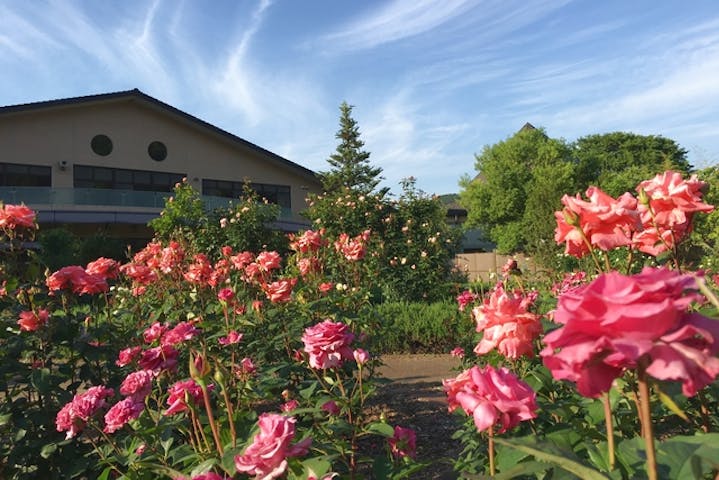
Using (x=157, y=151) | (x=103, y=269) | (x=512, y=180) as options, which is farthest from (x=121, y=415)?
(x=512, y=180)

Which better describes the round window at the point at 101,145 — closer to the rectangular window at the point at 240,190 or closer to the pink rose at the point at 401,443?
the rectangular window at the point at 240,190

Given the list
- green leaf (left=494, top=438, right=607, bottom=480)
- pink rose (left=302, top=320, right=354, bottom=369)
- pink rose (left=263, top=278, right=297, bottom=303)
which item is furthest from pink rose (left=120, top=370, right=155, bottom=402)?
green leaf (left=494, top=438, right=607, bottom=480)

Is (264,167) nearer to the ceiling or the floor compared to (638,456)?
nearer to the ceiling

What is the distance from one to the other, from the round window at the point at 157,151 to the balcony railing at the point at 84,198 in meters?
2.00

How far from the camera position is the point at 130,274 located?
3.83m

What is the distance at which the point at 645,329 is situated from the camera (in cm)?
62

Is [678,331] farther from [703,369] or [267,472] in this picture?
[267,472]

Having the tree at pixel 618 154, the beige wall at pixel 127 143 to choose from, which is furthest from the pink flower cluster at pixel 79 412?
the tree at pixel 618 154

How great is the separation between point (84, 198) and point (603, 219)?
1990 cm

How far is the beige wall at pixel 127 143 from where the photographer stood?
1872 cm

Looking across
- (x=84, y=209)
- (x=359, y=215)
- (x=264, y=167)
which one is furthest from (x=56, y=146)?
(x=359, y=215)

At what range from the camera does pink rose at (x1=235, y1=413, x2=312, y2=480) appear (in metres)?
1.04

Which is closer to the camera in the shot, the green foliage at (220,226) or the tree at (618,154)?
the green foliage at (220,226)

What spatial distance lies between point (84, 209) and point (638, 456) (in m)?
20.2
